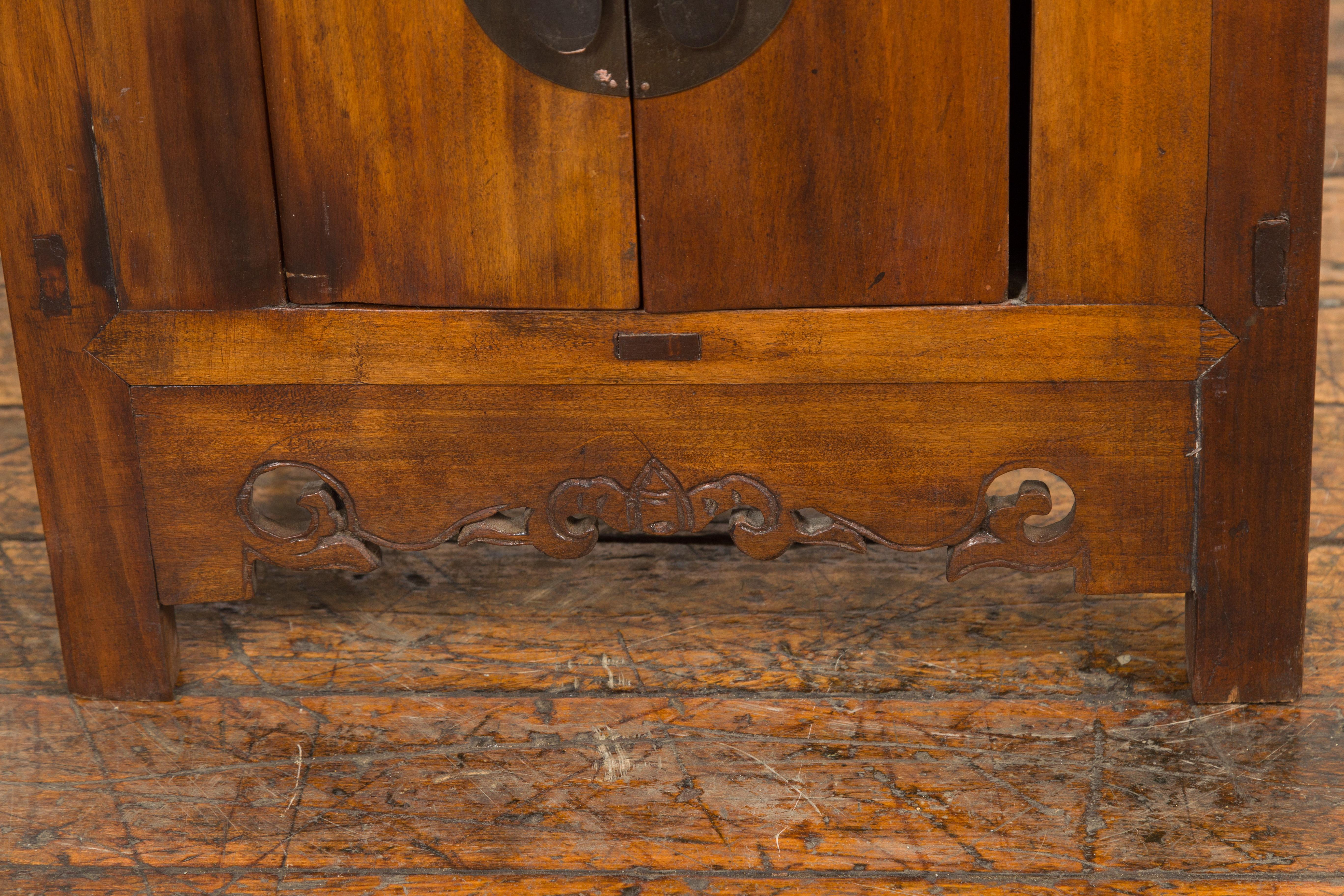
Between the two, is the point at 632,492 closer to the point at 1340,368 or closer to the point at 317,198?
the point at 317,198

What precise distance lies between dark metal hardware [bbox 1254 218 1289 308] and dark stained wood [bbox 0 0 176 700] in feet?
3.31

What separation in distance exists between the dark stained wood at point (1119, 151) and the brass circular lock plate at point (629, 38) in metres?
0.24

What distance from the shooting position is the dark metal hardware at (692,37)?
115cm

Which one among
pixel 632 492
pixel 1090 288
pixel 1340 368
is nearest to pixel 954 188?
pixel 1090 288

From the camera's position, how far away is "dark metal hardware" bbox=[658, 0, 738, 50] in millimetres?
1151

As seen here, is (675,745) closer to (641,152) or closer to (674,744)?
(674,744)

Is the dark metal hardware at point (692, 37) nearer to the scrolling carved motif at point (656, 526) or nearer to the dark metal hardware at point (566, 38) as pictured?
the dark metal hardware at point (566, 38)

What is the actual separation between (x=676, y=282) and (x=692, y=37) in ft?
0.68

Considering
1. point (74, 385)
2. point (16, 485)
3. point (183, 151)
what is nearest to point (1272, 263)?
point (183, 151)

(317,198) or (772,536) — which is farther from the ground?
(317,198)

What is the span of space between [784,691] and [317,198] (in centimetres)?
62

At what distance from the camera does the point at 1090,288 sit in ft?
3.97

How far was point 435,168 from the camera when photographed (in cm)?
123

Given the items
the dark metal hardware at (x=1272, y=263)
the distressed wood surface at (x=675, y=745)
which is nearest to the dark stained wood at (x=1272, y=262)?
the dark metal hardware at (x=1272, y=263)
